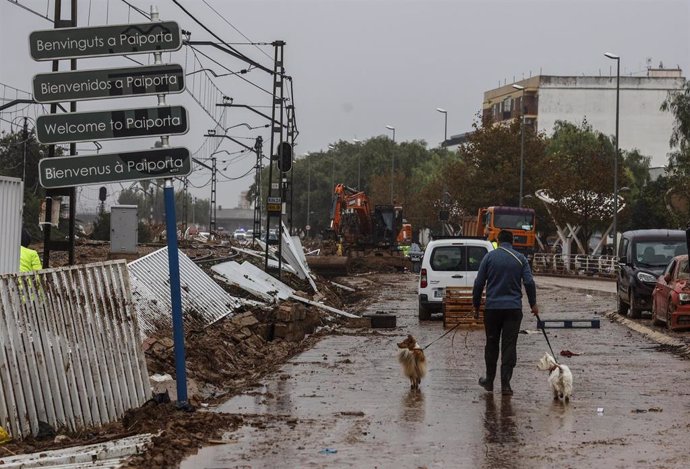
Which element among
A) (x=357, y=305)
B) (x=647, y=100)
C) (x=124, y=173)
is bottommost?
(x=357, y=305)

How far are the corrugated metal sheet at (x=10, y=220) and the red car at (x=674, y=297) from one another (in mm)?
13350

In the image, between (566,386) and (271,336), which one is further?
(271,336)

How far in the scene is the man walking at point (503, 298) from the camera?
44.8ft

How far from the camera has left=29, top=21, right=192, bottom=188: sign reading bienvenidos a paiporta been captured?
1134 centimetres

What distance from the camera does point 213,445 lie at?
32.4ft

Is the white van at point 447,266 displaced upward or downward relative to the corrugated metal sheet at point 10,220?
downward

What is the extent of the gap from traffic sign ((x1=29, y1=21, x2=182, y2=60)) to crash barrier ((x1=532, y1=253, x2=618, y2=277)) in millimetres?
48283

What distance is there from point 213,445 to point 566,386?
14.1ft

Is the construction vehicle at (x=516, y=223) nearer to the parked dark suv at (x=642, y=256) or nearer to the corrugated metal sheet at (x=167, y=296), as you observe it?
the parked dark suv at (x=642, y=256)

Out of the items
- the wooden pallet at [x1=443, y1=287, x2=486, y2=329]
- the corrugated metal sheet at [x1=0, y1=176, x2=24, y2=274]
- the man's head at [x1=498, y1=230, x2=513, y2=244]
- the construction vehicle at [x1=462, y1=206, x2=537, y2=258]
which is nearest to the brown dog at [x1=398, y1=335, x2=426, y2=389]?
the man's head at [x1=498, y1=230, x2=513, y2=244]

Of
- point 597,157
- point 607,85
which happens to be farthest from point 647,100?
point 597,157

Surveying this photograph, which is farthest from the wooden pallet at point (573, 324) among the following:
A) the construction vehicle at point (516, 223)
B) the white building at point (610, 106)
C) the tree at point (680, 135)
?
the white building at point (610, 106)

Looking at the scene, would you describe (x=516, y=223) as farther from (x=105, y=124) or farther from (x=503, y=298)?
(x=105, y=124)

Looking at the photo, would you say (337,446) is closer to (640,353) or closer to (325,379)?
(325,379)
